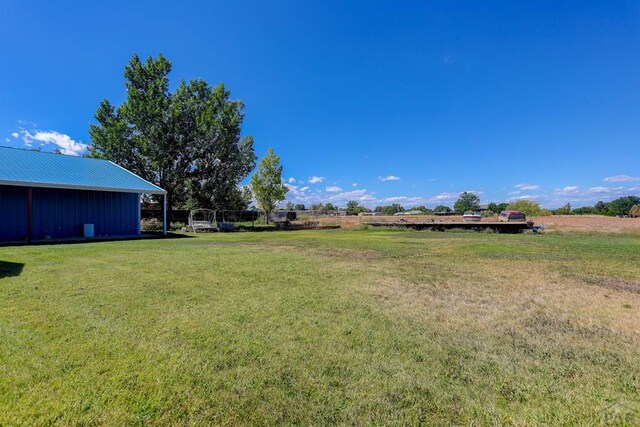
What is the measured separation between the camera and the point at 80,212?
14828 mm

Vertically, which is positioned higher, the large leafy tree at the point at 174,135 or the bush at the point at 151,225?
the large leafy tree at the point at 174,135

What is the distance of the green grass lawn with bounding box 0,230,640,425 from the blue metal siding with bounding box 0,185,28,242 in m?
10.7

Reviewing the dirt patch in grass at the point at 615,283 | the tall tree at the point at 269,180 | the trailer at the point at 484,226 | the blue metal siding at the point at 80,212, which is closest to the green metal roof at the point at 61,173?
the blue metal siding at the point at 80,212

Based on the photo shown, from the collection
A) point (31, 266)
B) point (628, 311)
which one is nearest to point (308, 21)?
point (31, 266)

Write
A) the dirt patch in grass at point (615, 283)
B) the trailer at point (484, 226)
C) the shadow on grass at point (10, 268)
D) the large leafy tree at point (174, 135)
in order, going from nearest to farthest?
the dirt patch in grass at point (615, 283)
the shadow on grass at point (10, 268)
the trailer at point (484, 226)
the large leafy tree at point (174, 135)

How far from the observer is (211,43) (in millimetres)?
17297

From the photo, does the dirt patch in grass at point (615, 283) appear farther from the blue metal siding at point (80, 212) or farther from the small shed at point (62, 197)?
the blue metal siding at point (80, 212)

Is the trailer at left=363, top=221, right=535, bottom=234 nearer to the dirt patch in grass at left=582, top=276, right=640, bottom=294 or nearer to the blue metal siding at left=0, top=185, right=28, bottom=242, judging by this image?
the dirt patch in grass at left=582, top=276, right=640, bottom=294

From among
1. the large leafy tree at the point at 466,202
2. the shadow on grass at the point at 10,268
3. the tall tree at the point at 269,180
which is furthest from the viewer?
the large leafy tree at the point at 466,202

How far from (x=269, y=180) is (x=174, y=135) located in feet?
32.4

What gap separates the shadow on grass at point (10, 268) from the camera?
568cm

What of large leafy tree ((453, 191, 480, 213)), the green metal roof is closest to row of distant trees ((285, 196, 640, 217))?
large leafy tree ((453, 191, 480, 213))

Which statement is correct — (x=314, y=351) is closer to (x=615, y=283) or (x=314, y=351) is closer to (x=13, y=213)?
(x=615, y=283)

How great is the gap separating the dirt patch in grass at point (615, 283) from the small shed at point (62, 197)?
1704 cm
